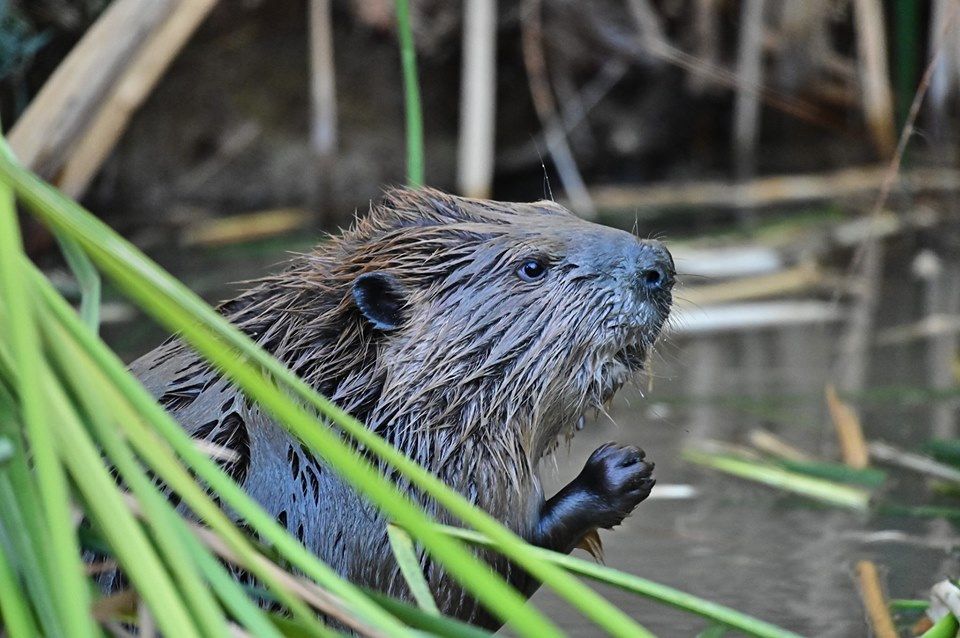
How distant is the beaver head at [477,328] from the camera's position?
1.90 metres

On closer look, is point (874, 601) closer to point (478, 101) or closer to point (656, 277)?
point (656, 277)

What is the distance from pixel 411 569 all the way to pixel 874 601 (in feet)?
3.53

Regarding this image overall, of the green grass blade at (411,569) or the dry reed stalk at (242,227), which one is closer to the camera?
the green grass blade at (411,569)

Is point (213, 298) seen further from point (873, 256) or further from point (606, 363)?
point (606, 363)

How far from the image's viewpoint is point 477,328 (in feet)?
6.32

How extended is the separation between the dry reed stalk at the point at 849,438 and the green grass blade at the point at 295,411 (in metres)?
1.90

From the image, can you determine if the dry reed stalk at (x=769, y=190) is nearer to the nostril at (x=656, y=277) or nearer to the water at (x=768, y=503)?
the water at (x=768, y=503)

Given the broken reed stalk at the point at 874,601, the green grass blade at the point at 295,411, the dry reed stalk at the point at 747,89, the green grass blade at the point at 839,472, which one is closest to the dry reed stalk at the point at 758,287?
the dry reed stalk at the point at 747,89

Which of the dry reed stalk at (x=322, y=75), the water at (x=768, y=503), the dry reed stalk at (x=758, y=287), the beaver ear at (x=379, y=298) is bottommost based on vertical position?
the water at (x=768, y=503)

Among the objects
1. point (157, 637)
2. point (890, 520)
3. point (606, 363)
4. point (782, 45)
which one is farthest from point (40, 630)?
point (782, 45)

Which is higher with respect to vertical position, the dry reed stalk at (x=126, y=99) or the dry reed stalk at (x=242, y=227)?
the dry reed stalk at (x=126, y=99)

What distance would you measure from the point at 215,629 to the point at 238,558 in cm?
12

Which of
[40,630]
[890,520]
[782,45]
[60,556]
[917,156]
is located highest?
[782,45]

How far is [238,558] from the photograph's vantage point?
1.20m
